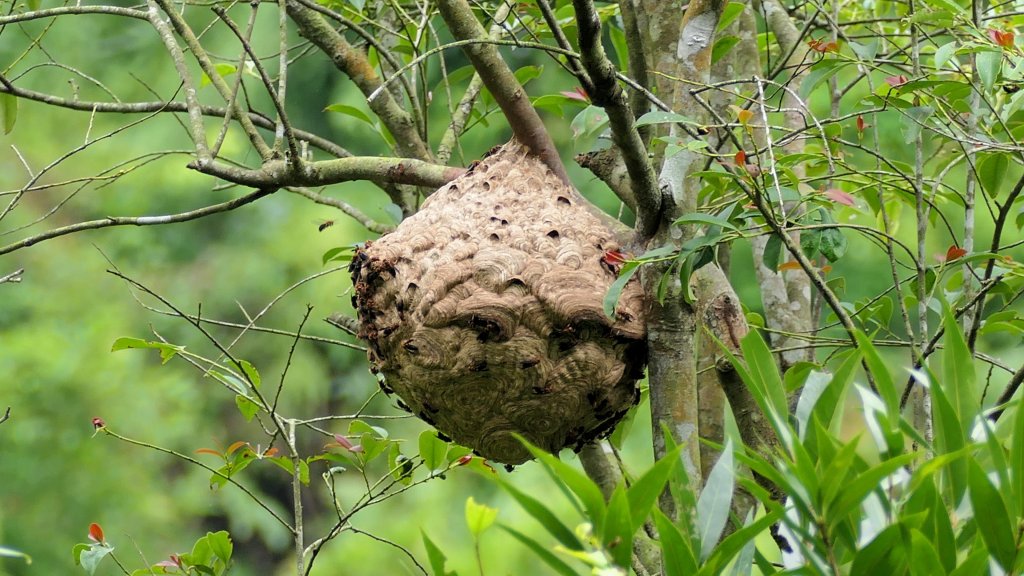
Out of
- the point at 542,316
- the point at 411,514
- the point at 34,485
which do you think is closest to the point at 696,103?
the point at 542,316

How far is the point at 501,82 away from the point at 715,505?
881 mm

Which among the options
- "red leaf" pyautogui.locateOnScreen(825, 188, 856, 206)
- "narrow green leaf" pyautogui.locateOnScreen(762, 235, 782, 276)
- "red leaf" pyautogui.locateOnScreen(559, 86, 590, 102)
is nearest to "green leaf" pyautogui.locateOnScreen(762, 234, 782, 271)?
"narrow green leaf" pyautogui.locateOnScreen(762, 235, 782, 276)

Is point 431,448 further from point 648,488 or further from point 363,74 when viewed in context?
point 648,488

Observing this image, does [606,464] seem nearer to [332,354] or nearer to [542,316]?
[542,316]

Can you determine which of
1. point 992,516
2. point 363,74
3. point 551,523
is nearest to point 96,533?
point 363,74

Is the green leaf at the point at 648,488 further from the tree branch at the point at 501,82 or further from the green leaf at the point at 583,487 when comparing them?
the tree branch at the point at 501,82

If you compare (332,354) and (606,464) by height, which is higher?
(606,464)

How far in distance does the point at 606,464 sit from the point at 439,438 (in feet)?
1.67

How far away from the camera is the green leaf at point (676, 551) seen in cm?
93

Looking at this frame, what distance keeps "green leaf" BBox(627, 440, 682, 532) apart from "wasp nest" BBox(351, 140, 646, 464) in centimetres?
69

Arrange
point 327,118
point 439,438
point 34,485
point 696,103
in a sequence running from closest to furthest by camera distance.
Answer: point 696,103
point 439,438
point 34,485
point 327,118

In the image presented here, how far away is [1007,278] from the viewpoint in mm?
1785

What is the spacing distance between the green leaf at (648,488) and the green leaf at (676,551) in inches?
1.3

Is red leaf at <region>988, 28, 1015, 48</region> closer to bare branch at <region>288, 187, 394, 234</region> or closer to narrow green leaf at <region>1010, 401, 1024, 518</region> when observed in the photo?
narrow green leaf at <region>1010, 401, 1024, 518</region>
